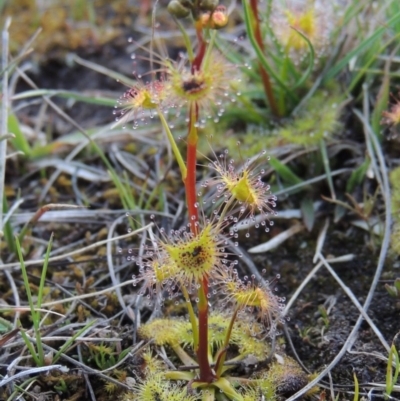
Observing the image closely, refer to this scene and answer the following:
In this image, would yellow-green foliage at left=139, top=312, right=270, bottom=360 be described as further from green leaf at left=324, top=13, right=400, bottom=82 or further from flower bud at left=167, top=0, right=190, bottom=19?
green leaf at left=324, top=13, right=400, bottom=82

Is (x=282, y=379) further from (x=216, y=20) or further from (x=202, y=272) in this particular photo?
(x=216, y=20)

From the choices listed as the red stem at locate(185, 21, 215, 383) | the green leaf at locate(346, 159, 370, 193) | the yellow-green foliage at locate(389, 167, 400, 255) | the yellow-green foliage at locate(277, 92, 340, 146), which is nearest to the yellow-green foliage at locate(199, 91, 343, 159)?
the yellow-green foliage at locate(277, 92, 340, 146)

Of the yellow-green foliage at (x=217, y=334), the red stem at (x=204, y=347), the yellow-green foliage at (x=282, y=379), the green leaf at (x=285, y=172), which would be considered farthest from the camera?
the green leaf at (x=285, y=172)

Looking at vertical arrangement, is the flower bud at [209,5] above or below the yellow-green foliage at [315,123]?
above

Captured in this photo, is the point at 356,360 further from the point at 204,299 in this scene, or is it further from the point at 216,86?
the point at 216,86

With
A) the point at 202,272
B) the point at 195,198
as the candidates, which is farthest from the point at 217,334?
the point at 195,198

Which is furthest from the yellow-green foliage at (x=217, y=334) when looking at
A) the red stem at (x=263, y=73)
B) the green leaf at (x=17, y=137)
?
the green leaf at (x=17, y=137)

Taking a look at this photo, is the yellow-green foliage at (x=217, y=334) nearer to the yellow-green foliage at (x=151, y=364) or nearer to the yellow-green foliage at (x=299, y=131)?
the yellow-green foliage at (x=151, y=364)
